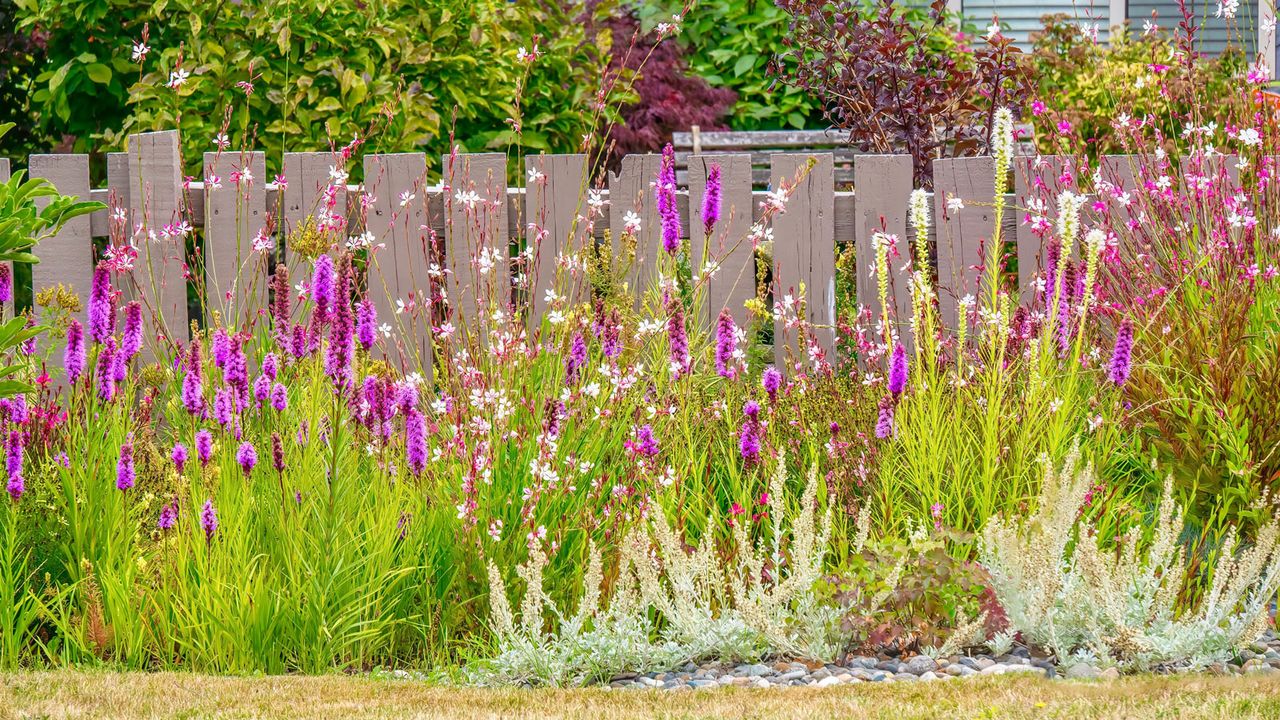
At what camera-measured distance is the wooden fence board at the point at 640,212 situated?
5766 millimetres

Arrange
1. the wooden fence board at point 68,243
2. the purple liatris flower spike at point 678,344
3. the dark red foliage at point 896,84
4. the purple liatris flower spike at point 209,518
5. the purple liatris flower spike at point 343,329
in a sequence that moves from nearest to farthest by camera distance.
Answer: the purple liatris flower spike at point 343,329
the purple liatris flower spike at point 209,518
the purple liatris flower spike at point 678,344
the wooden fence board at point 68,243
the dark red foliage at point 896,84

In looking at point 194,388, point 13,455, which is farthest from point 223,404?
point 13,455

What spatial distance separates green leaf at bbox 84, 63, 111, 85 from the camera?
7163 mm

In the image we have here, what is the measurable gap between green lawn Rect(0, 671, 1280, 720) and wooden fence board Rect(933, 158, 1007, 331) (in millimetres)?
2505

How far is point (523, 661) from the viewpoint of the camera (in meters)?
3.78

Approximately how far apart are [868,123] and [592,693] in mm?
3899

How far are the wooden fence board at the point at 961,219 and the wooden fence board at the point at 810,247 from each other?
0.45 meters

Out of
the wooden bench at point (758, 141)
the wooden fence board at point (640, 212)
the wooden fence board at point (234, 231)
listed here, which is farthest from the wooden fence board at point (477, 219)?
the wooden bench at point (758, 141)

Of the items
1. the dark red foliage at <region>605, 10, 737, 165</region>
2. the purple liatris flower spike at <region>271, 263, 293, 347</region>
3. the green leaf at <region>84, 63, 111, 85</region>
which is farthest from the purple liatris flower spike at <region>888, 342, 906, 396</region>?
the dark red foliage at <region>605, 10, 737, 165</region>

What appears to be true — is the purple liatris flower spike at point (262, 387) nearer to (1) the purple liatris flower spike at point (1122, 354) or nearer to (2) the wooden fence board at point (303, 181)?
(2) the wooden fence board at point (303, 181)

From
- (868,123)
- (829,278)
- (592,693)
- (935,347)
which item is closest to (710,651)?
(592,693)

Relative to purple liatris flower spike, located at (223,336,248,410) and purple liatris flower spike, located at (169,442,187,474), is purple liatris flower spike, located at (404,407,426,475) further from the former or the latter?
purple liatris flower spike, located at (169,442,187,474)

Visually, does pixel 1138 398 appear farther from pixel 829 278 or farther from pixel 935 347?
pixel 829 278

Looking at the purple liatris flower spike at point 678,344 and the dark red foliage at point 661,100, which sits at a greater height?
the dark red foliage at point 661,100
